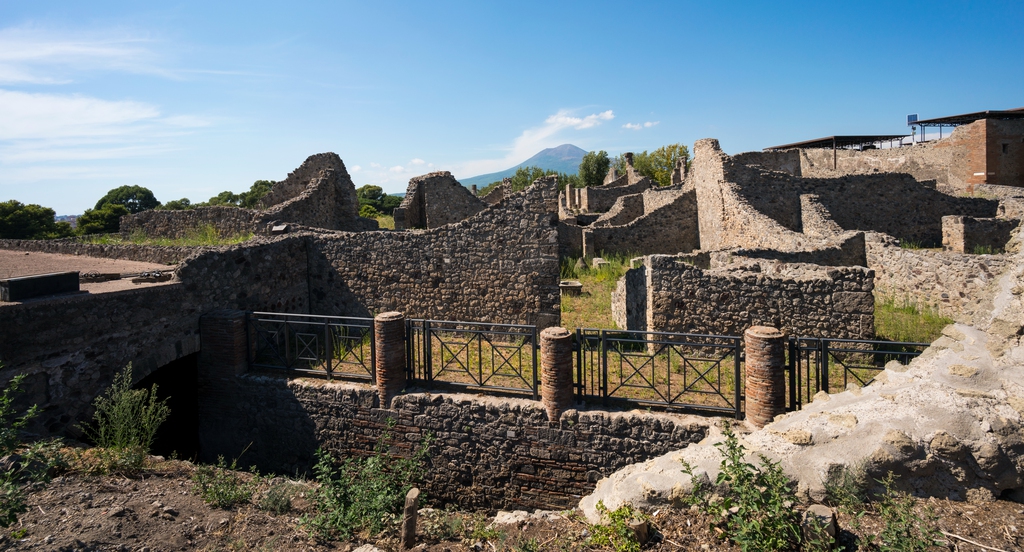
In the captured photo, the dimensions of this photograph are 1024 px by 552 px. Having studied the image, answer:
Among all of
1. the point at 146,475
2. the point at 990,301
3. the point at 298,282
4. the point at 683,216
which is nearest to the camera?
the point at 990,301

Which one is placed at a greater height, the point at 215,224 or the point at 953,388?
the point at 215,224

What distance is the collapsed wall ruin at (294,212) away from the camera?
52.3 feet

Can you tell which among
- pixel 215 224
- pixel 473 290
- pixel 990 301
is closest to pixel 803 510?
pixel 990 301

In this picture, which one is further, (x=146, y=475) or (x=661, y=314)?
(x=661, y=314)

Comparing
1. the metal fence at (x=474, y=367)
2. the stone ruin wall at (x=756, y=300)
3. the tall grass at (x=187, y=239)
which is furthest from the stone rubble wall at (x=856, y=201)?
the tall grass at (x=187, y=239)

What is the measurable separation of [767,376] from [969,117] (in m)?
39.1

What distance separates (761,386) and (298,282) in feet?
32.8

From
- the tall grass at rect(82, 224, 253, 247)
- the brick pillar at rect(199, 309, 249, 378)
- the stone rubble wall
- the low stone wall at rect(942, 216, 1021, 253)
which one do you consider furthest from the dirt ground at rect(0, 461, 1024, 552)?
the stone rubble wall

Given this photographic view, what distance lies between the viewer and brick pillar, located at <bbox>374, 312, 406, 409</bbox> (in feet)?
27.2

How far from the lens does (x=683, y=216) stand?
20672 millimetres

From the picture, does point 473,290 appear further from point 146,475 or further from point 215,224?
point 215,224

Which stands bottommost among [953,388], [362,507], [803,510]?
[362,507]

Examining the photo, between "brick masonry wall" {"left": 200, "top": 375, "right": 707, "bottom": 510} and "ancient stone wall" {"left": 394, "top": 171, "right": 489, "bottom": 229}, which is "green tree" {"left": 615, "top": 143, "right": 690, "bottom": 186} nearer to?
"ancient stone wall" {"left": 394, "top": 171, "right": 489, "bottom": 229}

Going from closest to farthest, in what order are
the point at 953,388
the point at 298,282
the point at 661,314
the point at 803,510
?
the point at 803,510
the point at 953,388
the point at 661,314
the point at 298,282
